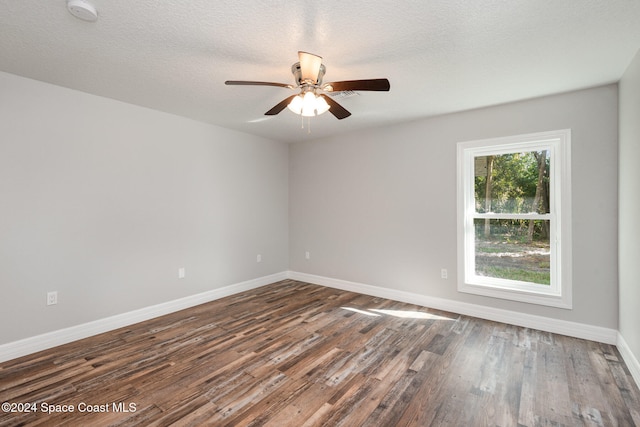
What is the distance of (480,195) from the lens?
3598 mm

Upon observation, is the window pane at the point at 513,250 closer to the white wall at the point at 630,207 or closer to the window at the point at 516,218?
the window at the point at 516,218

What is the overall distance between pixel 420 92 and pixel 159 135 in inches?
120

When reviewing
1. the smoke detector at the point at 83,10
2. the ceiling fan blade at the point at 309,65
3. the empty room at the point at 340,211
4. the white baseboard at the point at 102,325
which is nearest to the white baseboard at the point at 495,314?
the empty room at the point at 340,211

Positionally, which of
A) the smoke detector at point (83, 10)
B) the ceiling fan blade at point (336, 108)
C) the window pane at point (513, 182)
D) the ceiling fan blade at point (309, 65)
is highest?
the smoke detector at point (83, 10)

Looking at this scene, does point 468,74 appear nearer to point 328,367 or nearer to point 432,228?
point 432,228

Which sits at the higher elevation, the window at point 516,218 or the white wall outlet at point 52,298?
the window at point 516,218

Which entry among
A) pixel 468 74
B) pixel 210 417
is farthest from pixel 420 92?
pixel 210 417

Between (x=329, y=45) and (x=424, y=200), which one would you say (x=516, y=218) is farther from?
(x=329, y=45)

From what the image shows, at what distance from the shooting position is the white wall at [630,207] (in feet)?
7.36

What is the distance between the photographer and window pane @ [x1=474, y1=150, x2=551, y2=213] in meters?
3.21

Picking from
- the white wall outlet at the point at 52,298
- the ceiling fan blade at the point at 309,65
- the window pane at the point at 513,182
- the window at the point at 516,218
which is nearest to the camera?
the ceiling fan blade at the point at 309,65

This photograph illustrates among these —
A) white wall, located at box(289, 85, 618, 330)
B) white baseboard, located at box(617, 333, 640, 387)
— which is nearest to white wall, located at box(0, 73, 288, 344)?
white wall, located at box(289, 85, 618, 330)

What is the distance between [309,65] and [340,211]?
297 centimetres

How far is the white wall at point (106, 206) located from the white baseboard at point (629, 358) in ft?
14.1
